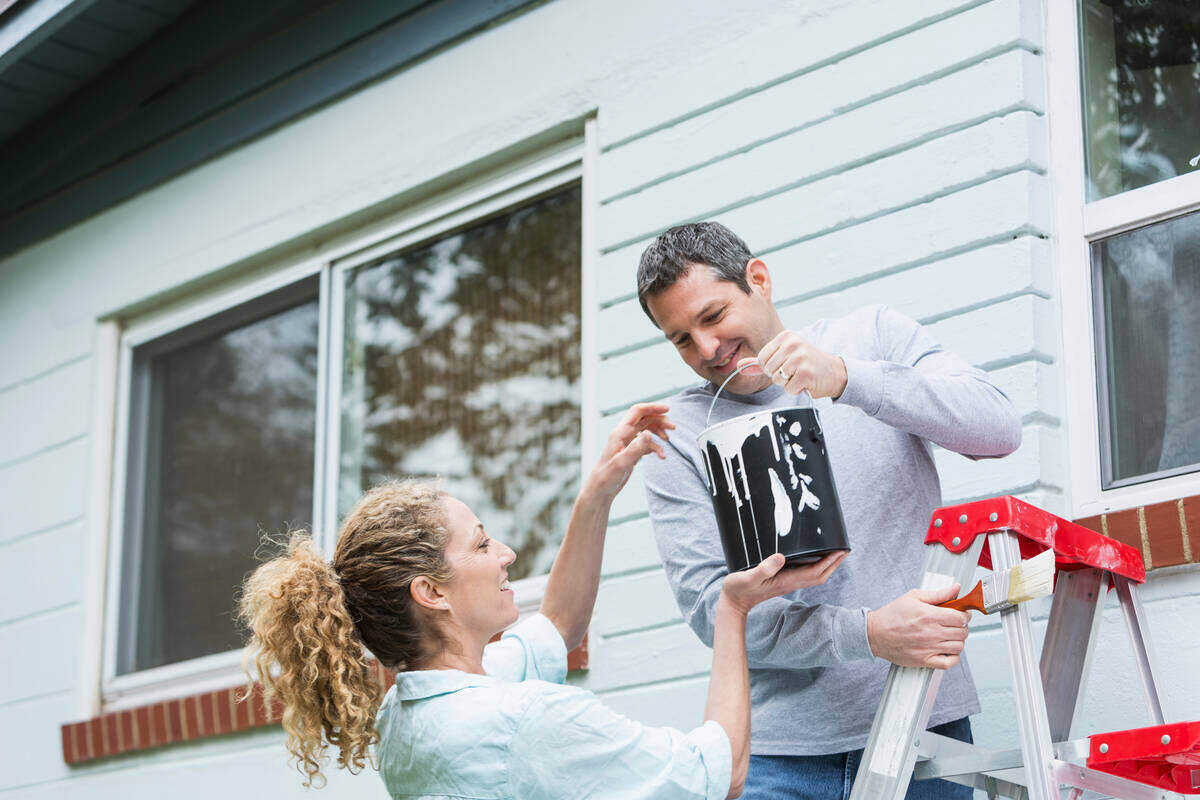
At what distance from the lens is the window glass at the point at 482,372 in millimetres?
4086

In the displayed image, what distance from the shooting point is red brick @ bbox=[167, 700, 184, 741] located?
452 cm

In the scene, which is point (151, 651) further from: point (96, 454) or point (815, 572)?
point (815, 572)

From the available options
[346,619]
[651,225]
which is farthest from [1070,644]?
[651,225]

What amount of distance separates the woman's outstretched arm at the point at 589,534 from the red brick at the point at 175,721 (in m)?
2.27

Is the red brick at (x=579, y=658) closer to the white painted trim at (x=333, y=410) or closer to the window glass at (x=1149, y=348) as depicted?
the white painted trim at (x=333, y=410)

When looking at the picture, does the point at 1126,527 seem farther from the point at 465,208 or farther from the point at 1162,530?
the point at 465,208

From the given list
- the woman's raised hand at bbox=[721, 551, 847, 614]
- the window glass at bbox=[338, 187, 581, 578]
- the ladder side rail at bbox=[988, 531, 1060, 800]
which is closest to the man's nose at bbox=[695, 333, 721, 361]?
the woman's raised hand at bbox=[721, 551, 847, 614]

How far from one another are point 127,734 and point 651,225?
245cm

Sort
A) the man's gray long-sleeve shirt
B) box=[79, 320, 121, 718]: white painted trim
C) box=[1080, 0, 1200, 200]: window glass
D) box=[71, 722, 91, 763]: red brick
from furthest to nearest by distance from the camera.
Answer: box=[79, 320, 121, 718]: white painted trim → box=[71, 722, 91, 763]: red brick → box=[1080, 0, 1200, 200]: window glass → the man's gray long-sleeve shirt

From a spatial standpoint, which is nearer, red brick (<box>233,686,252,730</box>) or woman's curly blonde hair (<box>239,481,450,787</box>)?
woman's curly blonde hair (<box>239,481,450,787</box>)

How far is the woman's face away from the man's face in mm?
479

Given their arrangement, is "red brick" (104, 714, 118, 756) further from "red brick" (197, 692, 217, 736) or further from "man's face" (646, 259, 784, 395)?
"man's face" (646, 259, 784, 395)

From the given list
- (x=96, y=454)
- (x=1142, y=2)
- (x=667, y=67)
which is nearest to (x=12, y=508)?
(x=96, y=454)

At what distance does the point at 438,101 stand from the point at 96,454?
6.10ft
